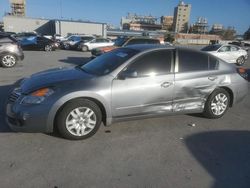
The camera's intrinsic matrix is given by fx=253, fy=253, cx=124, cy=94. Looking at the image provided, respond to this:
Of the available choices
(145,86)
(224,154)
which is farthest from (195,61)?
(224,154)

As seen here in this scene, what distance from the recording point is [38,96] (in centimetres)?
386

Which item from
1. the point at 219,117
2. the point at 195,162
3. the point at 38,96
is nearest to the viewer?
the point at 195,162

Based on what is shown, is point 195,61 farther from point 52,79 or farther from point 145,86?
point 52,79

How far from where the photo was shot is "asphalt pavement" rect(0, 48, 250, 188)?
3.11 m

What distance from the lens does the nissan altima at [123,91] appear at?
12.7ft

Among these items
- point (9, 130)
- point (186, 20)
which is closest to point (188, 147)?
point (9, 130)

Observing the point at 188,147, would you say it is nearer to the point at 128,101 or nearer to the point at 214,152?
the point at 214,152

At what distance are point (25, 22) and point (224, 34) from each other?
81990mm

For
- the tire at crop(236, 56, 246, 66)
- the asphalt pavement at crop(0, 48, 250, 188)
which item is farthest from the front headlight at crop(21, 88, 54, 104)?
the tire at crop(236, 56, 246, 66)

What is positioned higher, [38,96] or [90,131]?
[38,96]

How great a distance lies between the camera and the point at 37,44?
21.5m

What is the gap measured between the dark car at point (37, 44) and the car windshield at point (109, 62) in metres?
18.1

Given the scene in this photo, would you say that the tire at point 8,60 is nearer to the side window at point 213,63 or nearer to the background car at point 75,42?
the side window at point 213,63

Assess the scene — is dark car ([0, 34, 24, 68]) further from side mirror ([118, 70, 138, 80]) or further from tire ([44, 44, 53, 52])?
tire ([44, 44, 53, 52])
